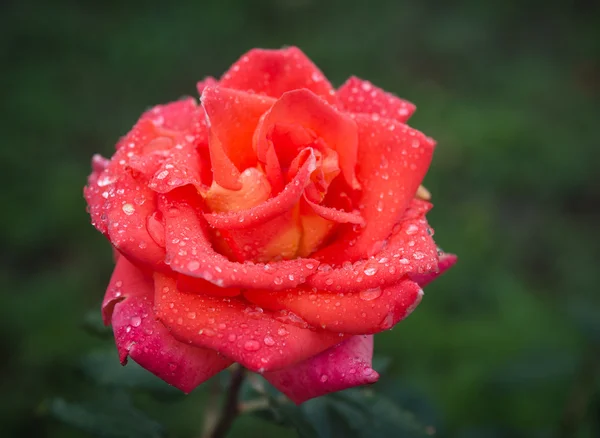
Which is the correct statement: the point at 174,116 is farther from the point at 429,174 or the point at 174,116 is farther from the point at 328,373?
the point at 429,174

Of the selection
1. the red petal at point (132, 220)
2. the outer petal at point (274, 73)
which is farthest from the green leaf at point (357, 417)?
the outer petal at point (274, 73)

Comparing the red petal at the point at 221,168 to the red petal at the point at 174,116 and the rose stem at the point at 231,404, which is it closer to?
the red petal at the point at 174,116

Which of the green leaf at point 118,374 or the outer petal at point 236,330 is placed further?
the green leaf at point 118,374

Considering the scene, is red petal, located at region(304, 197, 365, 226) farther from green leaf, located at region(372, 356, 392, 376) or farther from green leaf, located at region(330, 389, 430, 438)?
green leaf, located at region(372, 356, 392, 376)

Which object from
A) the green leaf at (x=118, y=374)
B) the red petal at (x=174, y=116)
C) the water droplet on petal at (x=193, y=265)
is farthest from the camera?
the green leaf at (x=118, y=374)

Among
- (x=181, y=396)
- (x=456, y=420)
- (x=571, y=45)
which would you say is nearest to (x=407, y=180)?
(x=181, y=396)

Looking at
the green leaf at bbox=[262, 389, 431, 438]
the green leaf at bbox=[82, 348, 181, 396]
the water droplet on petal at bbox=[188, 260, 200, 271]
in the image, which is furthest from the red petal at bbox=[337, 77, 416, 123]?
the green leaf at bbox=[82, 348, 181, 396]

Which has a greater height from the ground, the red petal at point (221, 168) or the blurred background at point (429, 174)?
the red petal at point (221, 168)

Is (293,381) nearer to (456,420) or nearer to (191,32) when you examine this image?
Result: (456,420)
